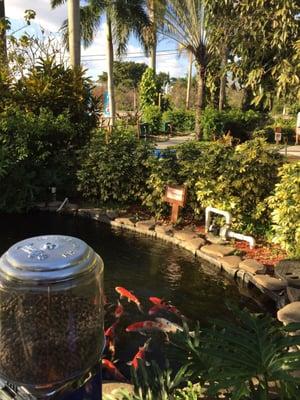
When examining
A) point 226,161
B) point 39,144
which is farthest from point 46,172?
point 226,161

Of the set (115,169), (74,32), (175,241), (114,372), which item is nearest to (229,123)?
(74,32)

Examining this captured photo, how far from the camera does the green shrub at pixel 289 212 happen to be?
6379 mm

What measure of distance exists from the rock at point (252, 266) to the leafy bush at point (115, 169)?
131 inches

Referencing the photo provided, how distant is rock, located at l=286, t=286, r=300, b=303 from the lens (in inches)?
196

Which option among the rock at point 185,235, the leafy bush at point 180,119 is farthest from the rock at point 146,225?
the leafy bush at point 180,119

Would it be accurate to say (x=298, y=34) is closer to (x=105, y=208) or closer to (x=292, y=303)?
(x=292, y=303)

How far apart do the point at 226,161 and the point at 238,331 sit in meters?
5.69

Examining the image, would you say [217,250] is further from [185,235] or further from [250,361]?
[250,361]

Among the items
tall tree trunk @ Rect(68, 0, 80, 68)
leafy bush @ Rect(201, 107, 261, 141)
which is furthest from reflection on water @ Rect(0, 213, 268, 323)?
leafy bush @ Rect(201, 107, 261, 141)

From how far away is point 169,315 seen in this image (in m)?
4.93

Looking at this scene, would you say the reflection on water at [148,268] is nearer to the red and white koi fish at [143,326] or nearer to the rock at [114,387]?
the red and white koi fish at [143,326]

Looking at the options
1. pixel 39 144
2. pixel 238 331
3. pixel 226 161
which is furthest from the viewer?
pixel 39 144

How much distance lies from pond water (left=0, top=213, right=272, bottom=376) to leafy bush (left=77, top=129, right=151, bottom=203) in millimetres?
917

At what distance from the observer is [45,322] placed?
1646 millimetres
